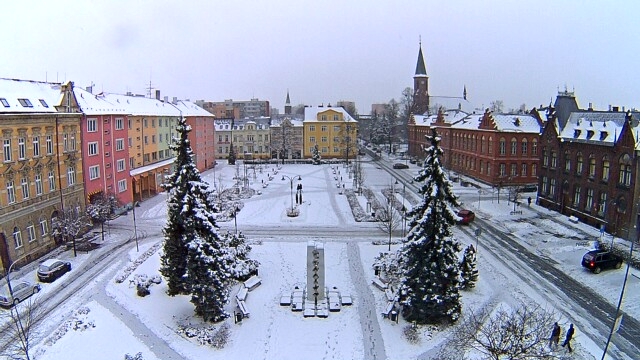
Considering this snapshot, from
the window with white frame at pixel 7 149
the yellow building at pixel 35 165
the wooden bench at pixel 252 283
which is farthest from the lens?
the yellow building at pixel 35 165

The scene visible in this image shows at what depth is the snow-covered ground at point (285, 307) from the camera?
1977 cm

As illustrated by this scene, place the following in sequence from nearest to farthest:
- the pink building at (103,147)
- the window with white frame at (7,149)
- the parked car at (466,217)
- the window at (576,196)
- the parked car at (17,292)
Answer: the parked car at (17,292) < the window with white frame at (7,149) < the pink building at (103,147) < the parked car at (466,217) < the window at (576,196)

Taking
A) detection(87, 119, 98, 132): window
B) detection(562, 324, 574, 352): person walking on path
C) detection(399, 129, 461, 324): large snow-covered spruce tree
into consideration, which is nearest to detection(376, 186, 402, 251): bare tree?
detection(399, 129, 461, 324): large snow-covered spruce tree

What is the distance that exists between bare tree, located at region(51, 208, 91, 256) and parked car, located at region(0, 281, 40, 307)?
607 centimetres

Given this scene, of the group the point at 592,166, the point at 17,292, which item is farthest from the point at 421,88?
the point at 17,292

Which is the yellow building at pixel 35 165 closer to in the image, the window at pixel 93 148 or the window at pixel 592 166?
the window at pixel 93 148

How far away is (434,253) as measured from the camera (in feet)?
70.2

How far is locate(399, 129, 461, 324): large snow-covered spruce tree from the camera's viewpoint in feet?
70.0

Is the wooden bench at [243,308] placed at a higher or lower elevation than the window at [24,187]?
lower

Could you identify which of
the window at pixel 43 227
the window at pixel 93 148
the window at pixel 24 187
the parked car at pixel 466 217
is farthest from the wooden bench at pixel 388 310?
the window at pixel 93 148

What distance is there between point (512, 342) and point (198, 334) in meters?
12.9

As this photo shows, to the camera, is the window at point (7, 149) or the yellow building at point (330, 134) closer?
the window at point (7, 149)

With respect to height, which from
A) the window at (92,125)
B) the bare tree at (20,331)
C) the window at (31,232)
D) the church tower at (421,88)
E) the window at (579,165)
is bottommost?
the bare tree at (20,331)

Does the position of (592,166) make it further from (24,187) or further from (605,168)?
(24,187)
